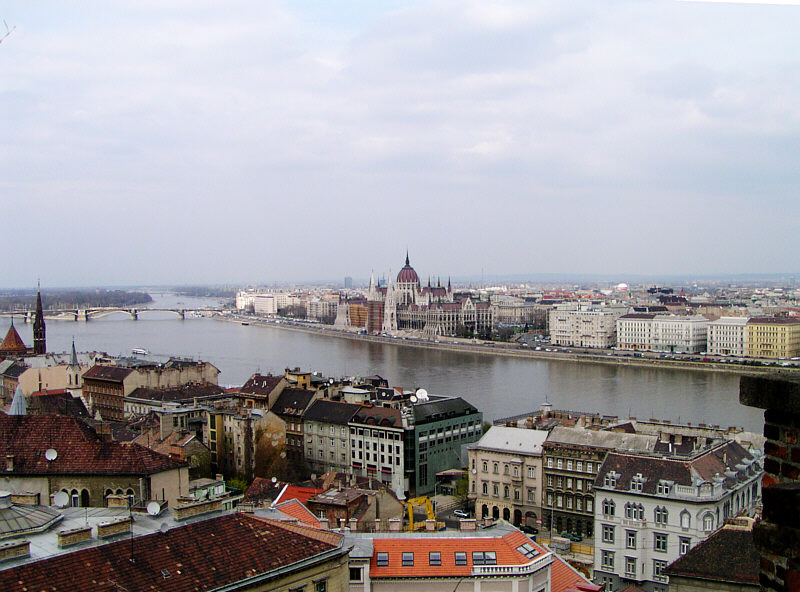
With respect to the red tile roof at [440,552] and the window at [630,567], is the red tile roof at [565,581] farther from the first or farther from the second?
the window at [630,567]

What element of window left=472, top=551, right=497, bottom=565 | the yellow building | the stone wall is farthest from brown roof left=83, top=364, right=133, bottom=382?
the yellow building

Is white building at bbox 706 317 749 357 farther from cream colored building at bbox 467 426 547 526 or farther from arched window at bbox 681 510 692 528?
arched window at bbox 681 510 692 528

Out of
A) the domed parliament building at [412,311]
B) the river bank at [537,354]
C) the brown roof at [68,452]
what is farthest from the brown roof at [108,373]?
the domed parliament building at [412,311]

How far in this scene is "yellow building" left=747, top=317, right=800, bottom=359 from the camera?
18047mm

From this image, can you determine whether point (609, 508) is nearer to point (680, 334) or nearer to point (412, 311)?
point (680, 334)

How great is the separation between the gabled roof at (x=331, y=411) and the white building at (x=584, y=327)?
1511 centimetres

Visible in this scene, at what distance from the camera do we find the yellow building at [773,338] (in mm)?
A: 18047

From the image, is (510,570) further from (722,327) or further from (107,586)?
(722,327)

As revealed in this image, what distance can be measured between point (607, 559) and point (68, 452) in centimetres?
283

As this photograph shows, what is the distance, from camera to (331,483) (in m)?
5.13

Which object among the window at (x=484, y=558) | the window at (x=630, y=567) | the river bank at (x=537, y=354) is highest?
the window at (x=484, y=558)

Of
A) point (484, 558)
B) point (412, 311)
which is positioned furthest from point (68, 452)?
point (412, 311)

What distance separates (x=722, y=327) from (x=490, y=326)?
9.29 m

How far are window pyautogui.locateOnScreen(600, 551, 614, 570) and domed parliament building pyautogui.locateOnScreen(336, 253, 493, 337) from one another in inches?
814
